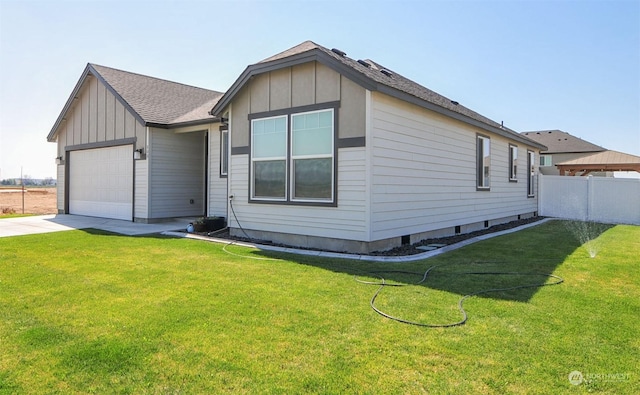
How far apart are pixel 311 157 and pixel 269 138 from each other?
1.31 meters

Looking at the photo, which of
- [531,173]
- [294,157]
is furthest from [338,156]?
[531,173]

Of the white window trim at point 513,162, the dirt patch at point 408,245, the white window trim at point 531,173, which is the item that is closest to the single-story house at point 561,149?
the white window trim at point 531,173

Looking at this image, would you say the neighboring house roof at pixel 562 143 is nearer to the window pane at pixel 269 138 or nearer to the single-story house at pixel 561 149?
the single-story house at pixel 561 149

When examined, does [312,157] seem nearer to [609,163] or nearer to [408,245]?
[408,245]

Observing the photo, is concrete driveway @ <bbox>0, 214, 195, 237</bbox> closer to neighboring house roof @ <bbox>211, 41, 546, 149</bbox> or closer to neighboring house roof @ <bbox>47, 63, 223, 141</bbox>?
neighboring house roof @ <bbox>47, 63, 223, 141</bbox>

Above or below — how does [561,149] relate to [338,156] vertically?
above

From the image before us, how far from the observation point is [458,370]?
263cm

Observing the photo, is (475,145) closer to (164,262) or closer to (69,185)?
(164,262)

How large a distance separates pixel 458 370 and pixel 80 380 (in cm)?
254

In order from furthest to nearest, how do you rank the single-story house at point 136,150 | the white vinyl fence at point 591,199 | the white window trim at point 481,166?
the white vinyl fence at point 591,199
the single-story house at point 136,150
the white window trim at point 481,166

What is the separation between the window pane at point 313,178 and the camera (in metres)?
7.47

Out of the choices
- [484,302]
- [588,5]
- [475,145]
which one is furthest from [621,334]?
[588,5]

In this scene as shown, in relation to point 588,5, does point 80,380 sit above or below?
below

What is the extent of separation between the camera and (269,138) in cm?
843
